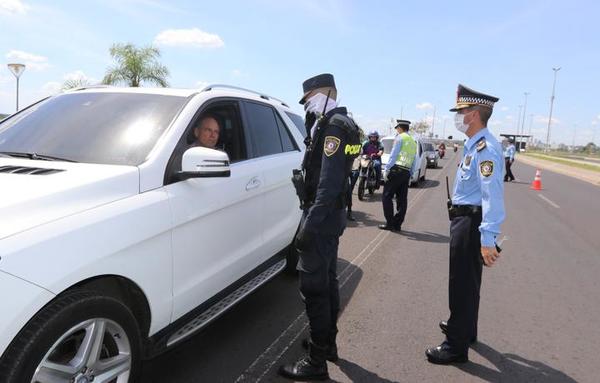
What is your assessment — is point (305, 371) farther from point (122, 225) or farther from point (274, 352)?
point (122, 225)

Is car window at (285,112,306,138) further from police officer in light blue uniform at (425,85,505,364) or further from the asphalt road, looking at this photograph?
police officer in light blue uniform at (425,85,505,364)

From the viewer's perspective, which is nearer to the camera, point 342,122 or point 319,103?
point 342,122

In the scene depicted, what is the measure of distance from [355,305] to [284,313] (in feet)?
2.63

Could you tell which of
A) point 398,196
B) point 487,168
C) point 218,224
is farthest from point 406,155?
point 218,224

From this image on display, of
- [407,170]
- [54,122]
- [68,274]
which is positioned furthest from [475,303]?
[407,170]

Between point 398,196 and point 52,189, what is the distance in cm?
746

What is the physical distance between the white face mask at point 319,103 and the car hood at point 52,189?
4.57ft

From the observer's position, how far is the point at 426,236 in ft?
27.9

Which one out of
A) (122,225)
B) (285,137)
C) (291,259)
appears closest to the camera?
(122,225)

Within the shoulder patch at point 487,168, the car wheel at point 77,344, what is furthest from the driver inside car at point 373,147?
the car wheel at point 77,344

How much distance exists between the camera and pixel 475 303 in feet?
12.5

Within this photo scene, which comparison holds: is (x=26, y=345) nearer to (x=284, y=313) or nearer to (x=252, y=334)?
(x=252, y=334)

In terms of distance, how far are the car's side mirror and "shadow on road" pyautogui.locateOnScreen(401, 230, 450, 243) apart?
233 inches

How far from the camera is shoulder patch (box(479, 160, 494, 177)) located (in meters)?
3.40
